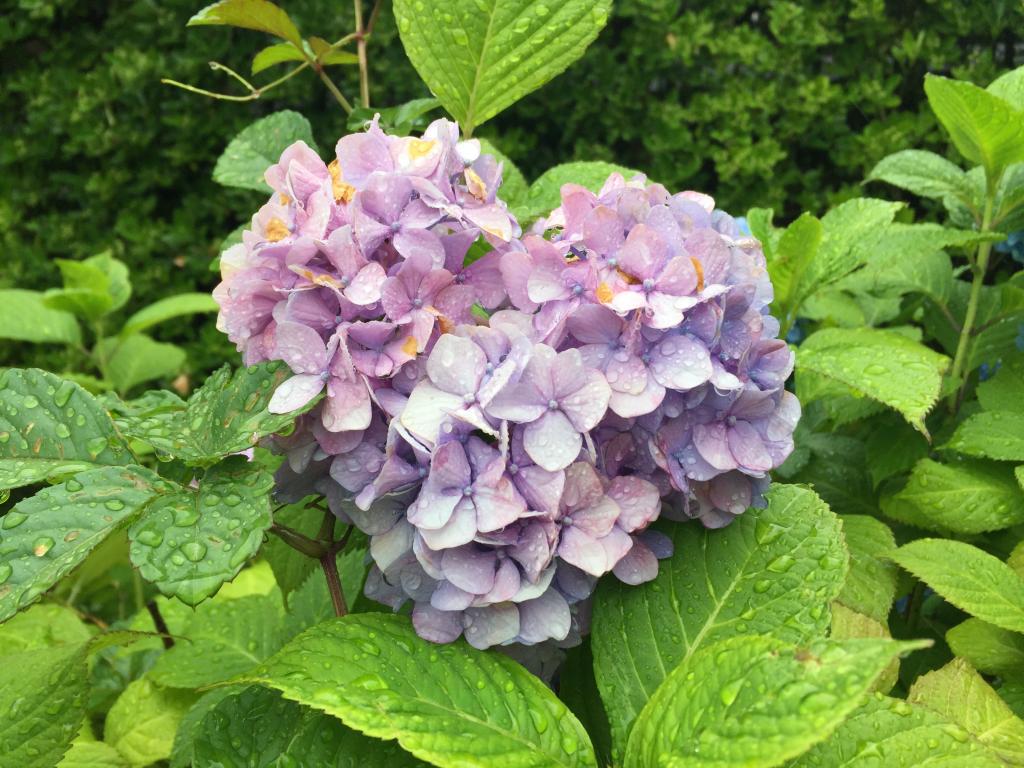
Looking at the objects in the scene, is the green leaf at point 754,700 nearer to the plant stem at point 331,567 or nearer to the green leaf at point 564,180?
the plant stem at point 331,567

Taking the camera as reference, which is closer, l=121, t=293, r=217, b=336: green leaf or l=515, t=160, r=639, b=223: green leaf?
l=515, t=160, r=639, b=223: green leaf

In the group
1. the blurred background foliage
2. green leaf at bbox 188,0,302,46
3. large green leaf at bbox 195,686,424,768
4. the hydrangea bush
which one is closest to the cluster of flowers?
the hydrangea bush

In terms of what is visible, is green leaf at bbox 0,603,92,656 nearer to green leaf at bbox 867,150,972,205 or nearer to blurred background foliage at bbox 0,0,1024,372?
green leaf at bbox 867,150,972,205

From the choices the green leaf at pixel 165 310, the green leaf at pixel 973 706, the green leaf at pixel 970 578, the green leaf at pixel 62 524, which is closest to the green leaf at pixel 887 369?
the green leaf at pixel 970 578

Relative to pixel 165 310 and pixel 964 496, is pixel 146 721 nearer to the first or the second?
pixel 964 496

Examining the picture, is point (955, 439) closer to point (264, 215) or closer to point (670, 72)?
point (264, 215)
